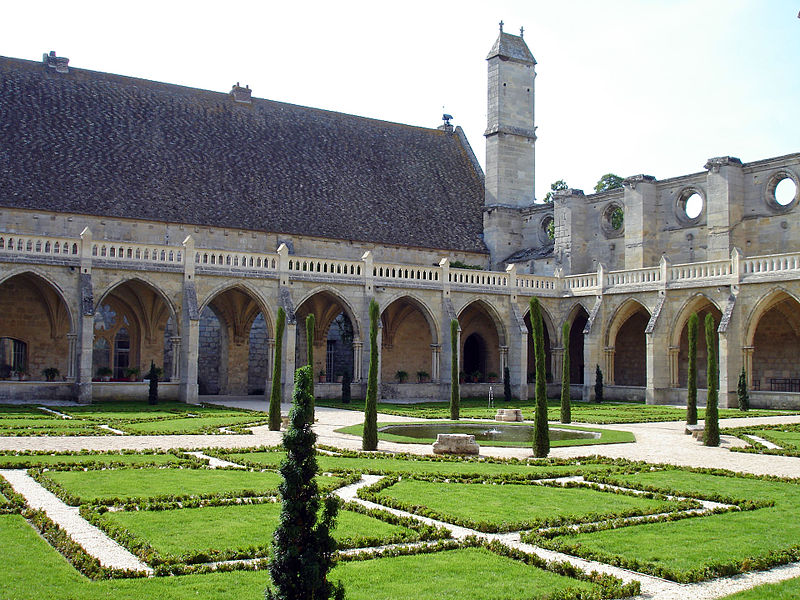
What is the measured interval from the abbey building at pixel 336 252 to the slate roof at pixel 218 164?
0.36 ft

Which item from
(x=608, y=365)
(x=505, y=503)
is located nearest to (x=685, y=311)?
(x=608, y=365)

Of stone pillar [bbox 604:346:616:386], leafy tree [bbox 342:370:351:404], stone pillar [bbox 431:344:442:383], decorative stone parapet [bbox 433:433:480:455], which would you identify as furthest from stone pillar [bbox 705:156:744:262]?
decorative stone parapet [bbox 433:433:480:455]

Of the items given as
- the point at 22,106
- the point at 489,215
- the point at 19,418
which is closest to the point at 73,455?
the point at 19,418

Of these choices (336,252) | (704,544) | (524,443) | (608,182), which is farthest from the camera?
(608,182)

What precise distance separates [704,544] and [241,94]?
39134mm

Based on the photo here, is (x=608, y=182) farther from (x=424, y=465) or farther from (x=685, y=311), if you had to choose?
(x=424, y=465)

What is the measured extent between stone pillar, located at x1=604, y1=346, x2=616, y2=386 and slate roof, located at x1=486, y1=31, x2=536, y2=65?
18.1 meters

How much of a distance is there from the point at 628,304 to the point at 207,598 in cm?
3343

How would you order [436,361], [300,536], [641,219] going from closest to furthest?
1. [300,536]
2. [436,361]
3. [641,219]

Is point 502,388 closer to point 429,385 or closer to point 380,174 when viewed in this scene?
point 429,385

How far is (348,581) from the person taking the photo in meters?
8.21

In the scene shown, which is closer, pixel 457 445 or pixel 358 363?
pixel 457 445

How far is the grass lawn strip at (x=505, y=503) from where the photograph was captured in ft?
36.4

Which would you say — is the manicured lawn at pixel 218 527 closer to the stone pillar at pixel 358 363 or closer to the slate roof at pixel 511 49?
the stone pillar at pixel 358 363
